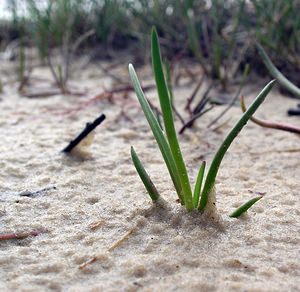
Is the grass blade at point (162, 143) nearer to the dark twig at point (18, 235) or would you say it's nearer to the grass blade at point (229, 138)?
the grass blade at point (229, 138)

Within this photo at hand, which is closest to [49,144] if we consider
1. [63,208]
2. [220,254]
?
[63,208]

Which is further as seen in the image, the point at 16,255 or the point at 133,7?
the point at 133,7

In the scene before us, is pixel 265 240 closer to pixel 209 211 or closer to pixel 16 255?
pixel 209 211

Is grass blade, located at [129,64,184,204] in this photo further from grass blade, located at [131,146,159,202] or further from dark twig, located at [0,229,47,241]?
dark twig, located at [0,229,47,241]

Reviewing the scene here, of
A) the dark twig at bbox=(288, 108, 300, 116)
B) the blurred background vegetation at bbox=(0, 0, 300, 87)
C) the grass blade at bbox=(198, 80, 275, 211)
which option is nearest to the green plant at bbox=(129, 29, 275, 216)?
the grass blade at bbox=(198, 80, 275, 211)

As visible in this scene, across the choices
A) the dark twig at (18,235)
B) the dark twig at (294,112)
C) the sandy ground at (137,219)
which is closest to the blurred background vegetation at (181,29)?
the dark twig at (294,112)

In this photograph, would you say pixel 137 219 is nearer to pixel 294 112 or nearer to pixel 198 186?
pixel 198 186
